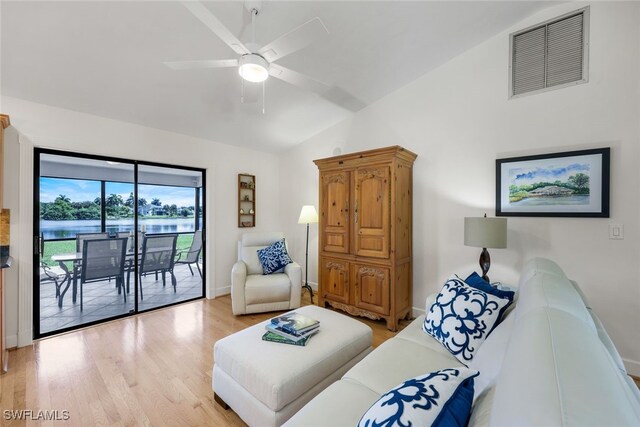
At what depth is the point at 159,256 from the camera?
3.65 m

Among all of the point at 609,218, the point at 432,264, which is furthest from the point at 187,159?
the point at 609,218

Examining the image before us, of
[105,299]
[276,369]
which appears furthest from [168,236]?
Answer: [276,369]

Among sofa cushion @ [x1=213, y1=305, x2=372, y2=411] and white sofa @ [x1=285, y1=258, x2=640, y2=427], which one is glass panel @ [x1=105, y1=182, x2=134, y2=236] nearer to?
sofa cushion @ [x1=213, y1=305, x2=372, y2=411]

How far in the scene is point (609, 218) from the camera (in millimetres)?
2238

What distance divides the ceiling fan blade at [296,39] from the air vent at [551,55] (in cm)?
227

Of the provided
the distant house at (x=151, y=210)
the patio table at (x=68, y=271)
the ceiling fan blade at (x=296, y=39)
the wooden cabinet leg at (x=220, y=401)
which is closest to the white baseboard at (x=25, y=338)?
the patio table at (x=68, y=271)

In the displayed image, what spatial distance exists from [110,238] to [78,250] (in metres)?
0.31

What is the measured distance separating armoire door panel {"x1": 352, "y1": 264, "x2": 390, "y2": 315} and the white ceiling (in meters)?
2.23

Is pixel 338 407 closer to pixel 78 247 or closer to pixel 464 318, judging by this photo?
pixel 464 318

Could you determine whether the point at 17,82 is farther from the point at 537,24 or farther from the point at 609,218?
the point at 609,218

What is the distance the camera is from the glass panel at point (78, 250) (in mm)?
2779

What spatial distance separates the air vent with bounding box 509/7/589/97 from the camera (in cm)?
233

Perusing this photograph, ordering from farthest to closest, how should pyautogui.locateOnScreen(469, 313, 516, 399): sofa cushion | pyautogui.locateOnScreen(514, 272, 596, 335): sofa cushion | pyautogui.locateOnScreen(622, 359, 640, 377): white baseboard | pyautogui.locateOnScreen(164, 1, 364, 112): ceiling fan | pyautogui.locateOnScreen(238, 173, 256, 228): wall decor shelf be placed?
pyautogui.locateOnScreen(238, 173, 256, 228): wall decor shelf → pyautogui.locateOnScreen(622, 359, 640, 377): white baseboard → pyautogui.locateOnScreen(164, 1, 364, 112): ceiling fan → pyautogui.locateOnScreen(469, 313, 516, 399): sofa cushion → pyautogui.locateOnScreen(514, 272, 596, 335): sofa cushion

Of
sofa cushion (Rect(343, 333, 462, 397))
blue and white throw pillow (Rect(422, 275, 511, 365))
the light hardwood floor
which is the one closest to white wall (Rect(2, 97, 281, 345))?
the light hardwood floor
